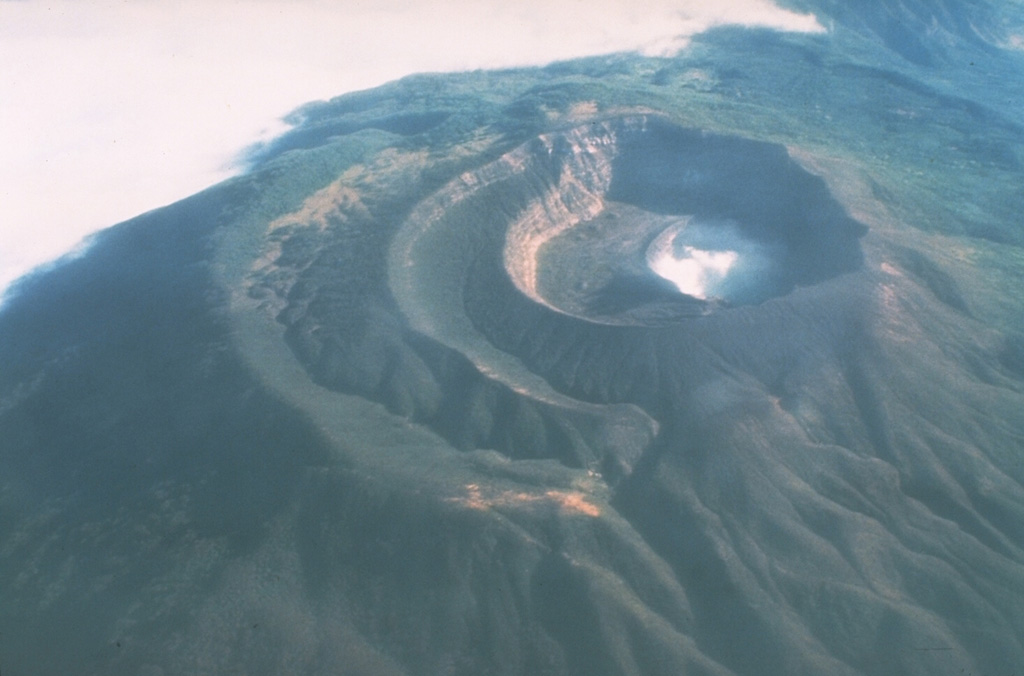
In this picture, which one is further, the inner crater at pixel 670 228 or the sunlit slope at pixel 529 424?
the inner crater at pixel 670 228

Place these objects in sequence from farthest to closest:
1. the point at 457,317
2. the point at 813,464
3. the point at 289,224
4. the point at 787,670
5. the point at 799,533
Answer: the point at 289,224
the point at 457,317
the point at 813,464
the point at 799,533
the point at 787,670

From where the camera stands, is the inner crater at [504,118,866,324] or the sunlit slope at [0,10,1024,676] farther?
the inner crater at [504,118,866,324]

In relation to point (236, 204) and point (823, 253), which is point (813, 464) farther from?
point (236, 204)

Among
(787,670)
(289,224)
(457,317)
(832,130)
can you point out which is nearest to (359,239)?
(289,224)
